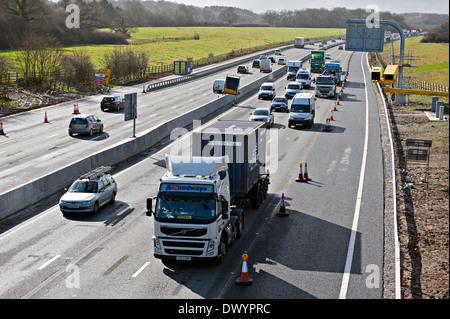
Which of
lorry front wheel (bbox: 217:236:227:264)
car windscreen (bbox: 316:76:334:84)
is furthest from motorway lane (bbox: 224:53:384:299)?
car windscreen (bbox: 316:76:334:84)

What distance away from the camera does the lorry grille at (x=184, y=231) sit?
17.4 m

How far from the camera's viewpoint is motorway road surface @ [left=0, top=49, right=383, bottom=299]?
1648 cm

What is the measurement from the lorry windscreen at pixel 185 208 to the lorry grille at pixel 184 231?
0.23m

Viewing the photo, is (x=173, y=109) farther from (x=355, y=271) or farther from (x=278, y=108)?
(x=355, y=271)

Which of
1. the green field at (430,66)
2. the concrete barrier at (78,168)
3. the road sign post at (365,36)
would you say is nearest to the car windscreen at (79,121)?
the concrete barrier at (78,168)

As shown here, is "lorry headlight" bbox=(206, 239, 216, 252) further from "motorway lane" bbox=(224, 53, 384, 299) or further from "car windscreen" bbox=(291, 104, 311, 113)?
"car windscreen" bbox=(291, 104, 311, 113)

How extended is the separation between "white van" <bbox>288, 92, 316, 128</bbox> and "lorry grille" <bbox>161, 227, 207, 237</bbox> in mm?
29056

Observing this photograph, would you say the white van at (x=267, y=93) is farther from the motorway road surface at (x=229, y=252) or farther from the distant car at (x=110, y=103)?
the motorway road surface at (x=229, y=252)

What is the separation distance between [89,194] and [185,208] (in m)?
7.83

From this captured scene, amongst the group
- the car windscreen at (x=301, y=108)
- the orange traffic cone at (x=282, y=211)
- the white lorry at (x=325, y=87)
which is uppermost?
the white lorry at (x=325, y=87)

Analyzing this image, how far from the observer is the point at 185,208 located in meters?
17.6

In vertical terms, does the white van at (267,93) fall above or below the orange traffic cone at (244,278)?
above
